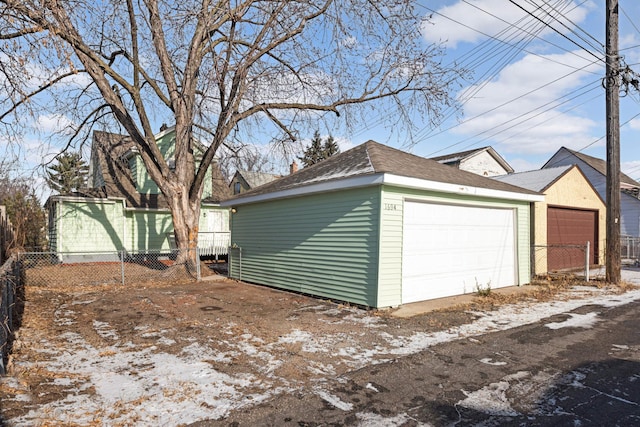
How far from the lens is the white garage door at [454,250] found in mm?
8164

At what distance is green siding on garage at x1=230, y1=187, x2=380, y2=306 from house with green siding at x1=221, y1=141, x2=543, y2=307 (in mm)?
21

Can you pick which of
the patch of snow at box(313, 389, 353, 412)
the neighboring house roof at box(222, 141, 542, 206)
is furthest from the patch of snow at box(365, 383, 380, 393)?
the neighboring house roof at box(222, 141, 542, 206)

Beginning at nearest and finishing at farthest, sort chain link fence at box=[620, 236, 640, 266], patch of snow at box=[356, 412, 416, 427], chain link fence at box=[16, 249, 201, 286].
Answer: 1. patch of snow at box=[356, 412, 416, 427]
2. chain link fence at box=[16, 249, 201, 286]
3. chain link fence at box=[620, 236, 640, 266]

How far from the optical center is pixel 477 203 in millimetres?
9625

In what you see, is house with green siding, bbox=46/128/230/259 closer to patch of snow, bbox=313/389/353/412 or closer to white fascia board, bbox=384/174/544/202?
white fascia board, bbox=384/174/544/202

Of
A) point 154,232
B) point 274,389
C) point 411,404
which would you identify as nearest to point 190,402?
point 274,389

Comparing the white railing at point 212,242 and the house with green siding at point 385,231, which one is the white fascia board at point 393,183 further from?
the white railing at point 212,242

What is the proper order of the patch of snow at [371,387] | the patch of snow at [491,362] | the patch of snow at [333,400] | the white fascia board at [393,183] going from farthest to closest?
the white fascia board at [393,183]
the patch of snow at [491,362]
the patch of snow at [371,387]
the patch of snow at [333,400]

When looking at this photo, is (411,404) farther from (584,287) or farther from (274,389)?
(584,287)

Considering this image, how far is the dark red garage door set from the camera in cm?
1403

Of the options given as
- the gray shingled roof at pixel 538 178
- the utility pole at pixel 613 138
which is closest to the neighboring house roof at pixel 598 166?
the gray shingled roof at pixel 538 178

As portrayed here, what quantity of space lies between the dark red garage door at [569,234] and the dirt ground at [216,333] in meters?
5.29

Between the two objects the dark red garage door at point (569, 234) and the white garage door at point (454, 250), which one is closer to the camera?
the white garage door at point (454, 250)

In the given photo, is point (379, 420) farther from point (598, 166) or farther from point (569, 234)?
point (598, 166)
